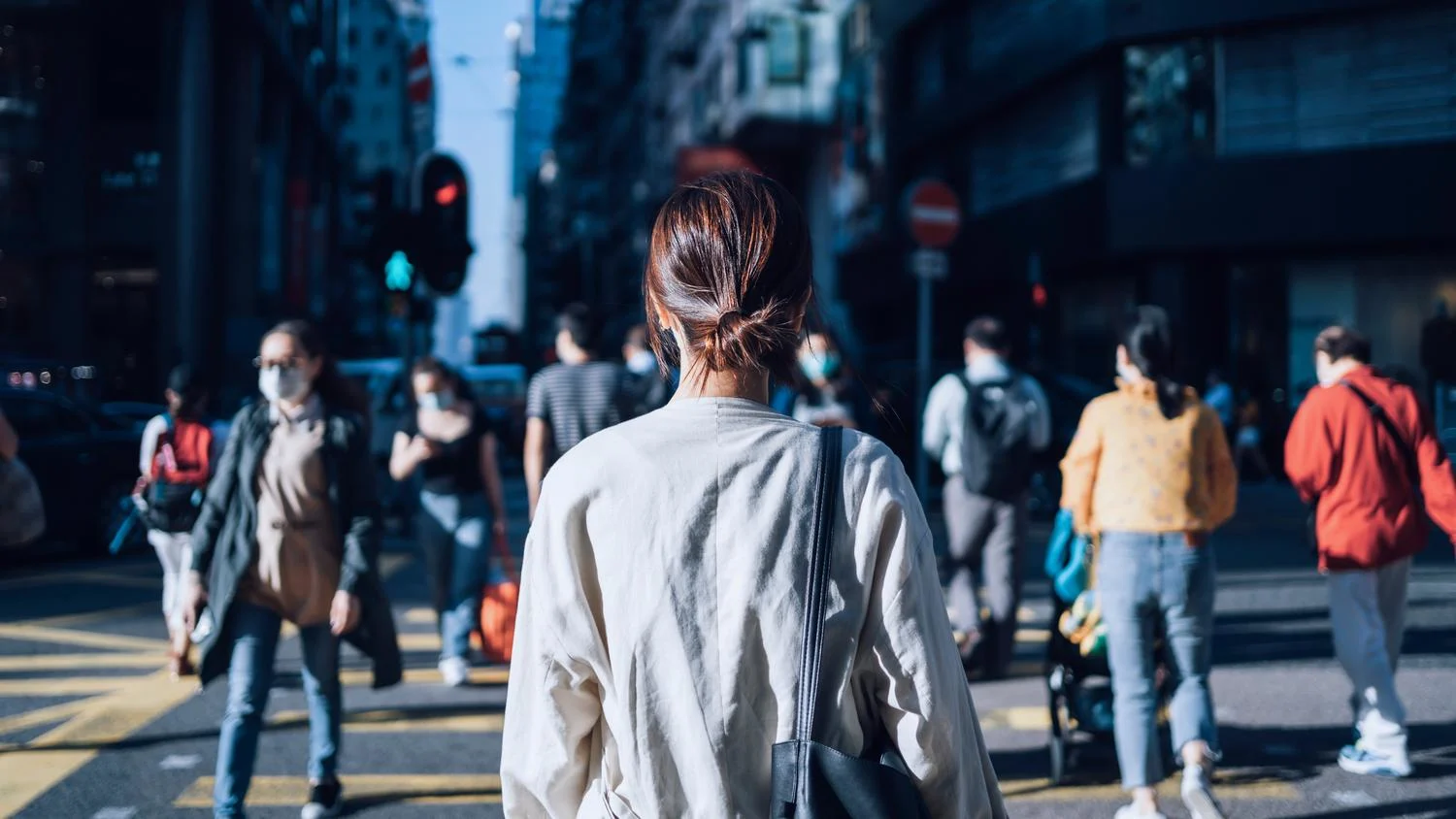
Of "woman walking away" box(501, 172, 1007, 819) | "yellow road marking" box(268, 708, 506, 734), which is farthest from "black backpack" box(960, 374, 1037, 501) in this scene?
"woman walking away" box(501, 172, 1007, 819)

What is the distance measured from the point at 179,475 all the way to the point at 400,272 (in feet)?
8.34

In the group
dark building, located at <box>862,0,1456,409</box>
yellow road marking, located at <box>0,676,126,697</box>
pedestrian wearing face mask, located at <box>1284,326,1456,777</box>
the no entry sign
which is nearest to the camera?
pedestrian wearing face mask, located at <box>1284,326,1456,777</box>

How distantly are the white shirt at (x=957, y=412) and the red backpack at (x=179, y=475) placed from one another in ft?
13.6

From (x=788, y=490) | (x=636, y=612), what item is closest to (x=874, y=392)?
(x=788, y=490)

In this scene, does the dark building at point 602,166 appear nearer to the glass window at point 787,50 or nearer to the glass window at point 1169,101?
the glass window at point 787,50

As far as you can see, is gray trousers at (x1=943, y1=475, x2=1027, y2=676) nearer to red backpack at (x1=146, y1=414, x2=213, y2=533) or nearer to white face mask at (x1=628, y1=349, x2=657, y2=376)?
white face mask at (x1=628, y1=349, x2=657, y2=376)

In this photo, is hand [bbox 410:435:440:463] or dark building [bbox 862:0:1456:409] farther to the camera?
dark building [bbox 862:0:1456:409]

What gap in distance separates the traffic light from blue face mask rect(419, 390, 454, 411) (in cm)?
222

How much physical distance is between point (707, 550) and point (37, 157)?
32.6 m

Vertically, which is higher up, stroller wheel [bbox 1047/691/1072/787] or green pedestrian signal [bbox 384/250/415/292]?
green pedestrian signal [bbox 384/250/415/292]

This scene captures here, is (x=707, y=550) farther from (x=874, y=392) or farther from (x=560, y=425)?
(x=560, y=425)

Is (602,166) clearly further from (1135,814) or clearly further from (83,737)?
(1135,814)

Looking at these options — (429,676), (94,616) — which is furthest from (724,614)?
(94,616)

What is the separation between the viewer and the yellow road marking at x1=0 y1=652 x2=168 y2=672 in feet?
26.9
